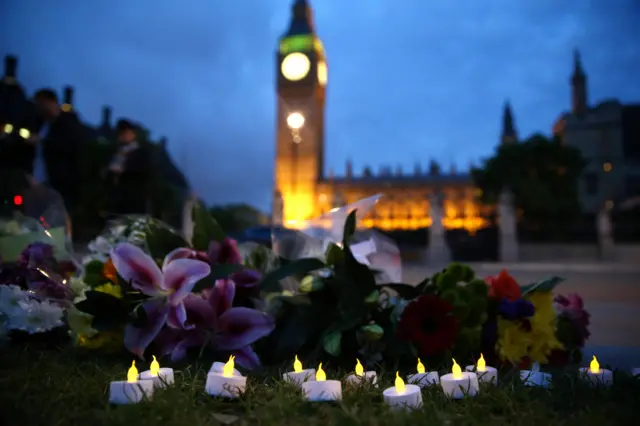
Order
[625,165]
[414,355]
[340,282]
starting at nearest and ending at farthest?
[414,355] → [340,282] → [625,165]

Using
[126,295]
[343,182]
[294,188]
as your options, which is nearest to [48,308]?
[126,295]

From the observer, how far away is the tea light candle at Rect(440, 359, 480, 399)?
136 centimetres

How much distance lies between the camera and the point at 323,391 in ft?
4.33

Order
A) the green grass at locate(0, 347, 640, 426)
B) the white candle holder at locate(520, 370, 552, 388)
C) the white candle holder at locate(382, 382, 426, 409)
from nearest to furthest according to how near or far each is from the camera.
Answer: the green grass at locate(0, 347, 640, 426)
the white candle holder at locate(382, 382, 426, 409)
the white candle holder at locate(520, 370, 552, 388)

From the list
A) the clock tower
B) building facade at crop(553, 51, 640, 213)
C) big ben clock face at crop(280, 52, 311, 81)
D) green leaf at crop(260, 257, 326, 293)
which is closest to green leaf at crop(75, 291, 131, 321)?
green leaf at crop(260, 257, 326, 293)

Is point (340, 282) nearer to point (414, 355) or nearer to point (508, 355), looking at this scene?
point (414, 355)

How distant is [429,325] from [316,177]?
71.2 meters

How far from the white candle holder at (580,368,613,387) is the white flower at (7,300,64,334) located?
1960 millimetres

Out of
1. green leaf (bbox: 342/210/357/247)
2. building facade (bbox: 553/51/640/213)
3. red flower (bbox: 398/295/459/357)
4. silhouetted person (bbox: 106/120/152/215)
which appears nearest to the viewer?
red flower (bbox: 398/295/459/357)

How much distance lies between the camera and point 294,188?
72188 mm

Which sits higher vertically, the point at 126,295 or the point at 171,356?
the point at 126,295

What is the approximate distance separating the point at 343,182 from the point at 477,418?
80765 millimetres

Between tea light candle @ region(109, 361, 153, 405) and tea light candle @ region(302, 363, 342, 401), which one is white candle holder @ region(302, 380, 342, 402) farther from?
tea light candle @ region(109, 361, 153, 405)

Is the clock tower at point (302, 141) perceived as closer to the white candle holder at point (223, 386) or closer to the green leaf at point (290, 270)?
the green leaf at point (290, 270)
